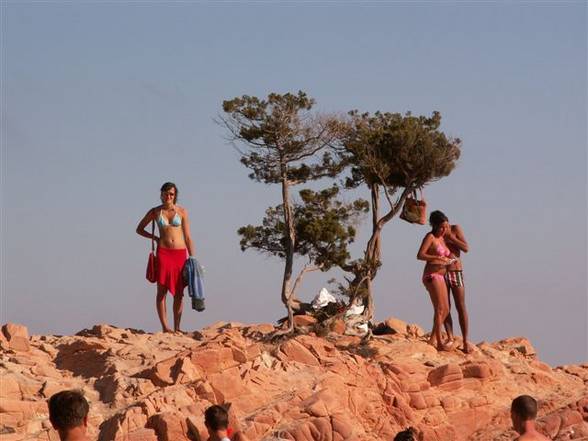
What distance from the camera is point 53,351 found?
17.1 metres

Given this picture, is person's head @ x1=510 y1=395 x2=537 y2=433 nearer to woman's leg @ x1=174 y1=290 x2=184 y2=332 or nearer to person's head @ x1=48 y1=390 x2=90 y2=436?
person's head @ x1=48 y1=390 x2=90 y2=436

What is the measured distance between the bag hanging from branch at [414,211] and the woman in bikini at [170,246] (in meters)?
3.55

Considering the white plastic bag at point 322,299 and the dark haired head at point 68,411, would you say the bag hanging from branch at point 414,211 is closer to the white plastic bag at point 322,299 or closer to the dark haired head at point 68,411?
the white plastic bag at point 322,299

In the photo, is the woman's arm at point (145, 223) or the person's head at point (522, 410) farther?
the woman's arm at point (145, 223)

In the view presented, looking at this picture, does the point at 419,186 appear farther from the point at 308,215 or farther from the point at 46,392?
the point at 46,392

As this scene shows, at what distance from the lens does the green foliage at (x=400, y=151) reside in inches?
798

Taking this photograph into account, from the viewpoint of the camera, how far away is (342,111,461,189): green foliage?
20281 mm

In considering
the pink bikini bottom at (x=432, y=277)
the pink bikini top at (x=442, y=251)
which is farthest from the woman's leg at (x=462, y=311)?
the pink bikini top at (x=442, y=251)

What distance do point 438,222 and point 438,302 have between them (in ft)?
3.73

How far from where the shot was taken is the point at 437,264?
18.5m

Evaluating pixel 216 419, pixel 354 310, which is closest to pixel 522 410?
pixel 216 419

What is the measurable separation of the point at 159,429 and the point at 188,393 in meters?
1.03

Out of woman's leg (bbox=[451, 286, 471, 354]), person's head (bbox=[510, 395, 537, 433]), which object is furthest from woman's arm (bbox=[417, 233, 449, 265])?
person's head (bbox=[510, 395, 537, 433])

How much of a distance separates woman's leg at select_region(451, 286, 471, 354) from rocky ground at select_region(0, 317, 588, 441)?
0.72 feet
